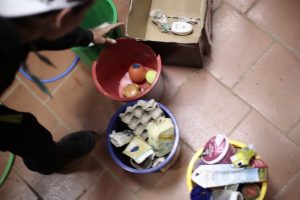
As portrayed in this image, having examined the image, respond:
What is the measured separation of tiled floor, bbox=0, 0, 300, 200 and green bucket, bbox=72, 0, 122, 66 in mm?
134

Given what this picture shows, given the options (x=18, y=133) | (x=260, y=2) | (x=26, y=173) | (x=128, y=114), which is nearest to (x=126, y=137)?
(x=128, y=114)

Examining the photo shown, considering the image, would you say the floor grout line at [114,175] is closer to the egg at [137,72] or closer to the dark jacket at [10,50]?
the egg at [137,72]

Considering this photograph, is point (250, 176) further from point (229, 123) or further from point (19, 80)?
point (19, 80)

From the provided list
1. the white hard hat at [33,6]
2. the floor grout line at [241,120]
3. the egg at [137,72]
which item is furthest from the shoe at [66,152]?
Answer: the white hard hat at [33,6]

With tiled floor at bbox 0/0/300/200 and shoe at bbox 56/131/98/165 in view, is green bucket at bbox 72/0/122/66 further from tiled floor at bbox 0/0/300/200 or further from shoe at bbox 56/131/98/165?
shoe at bbox 56/131/98/165

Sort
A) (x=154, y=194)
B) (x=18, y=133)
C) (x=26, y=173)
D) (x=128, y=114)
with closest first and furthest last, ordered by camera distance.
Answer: (x=18, y=133) < (x=128, y=114) < (x=154, y=194) < (x=26, y=173)

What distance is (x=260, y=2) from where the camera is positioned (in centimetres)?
152

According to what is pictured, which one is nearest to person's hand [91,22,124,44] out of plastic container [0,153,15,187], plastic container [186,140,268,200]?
plastic container [186,140,268,200]

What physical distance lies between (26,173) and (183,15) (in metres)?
0.83

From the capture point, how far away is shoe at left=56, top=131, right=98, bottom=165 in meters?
1.38

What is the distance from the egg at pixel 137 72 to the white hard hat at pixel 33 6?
2.20ft

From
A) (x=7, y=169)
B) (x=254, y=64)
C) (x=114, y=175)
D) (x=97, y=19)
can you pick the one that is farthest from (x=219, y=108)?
(x=7, y=169)

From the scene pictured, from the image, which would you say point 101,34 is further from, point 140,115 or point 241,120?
point 241,120

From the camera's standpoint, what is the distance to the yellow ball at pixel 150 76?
1391 millimetres
